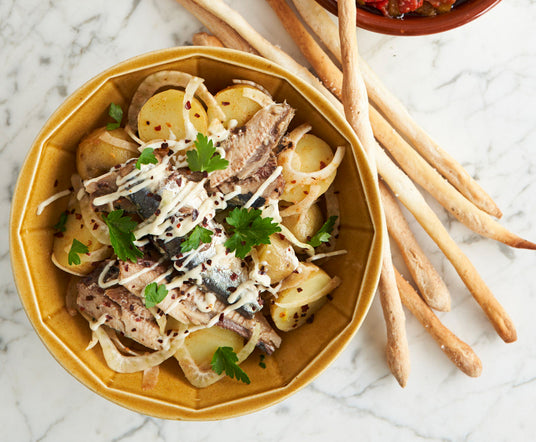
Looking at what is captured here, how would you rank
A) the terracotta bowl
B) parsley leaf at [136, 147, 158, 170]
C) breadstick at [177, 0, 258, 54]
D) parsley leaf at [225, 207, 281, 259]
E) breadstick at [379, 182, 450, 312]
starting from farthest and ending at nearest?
breadstick at [379, 182, 450, 312], breadstick at [177, 0, 258, 54], the terracotta bowl, parsley leaf at [225, 207, 281, 259], parsley leaf at [136, 147, 158, 170]

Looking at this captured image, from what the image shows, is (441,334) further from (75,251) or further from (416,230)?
(75,251)

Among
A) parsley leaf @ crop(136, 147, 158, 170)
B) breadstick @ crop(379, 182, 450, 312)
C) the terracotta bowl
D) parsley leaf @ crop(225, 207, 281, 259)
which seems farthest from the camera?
breadstick @ crop(379, 182, 450, 312)

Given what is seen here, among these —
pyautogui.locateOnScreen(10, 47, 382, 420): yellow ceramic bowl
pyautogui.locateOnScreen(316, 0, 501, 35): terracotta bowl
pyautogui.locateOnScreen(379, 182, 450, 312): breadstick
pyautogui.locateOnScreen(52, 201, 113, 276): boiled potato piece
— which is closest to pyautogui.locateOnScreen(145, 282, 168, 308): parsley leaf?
pyautogui.locateOnScreen(52, 201, 113, 276): boiled potato piece

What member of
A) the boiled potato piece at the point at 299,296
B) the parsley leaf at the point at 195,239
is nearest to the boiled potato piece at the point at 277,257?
the boiled potato piece at the point at 299,296

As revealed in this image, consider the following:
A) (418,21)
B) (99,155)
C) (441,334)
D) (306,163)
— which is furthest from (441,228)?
(99,155)

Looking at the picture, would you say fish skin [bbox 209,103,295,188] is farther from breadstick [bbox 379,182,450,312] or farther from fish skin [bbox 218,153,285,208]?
breadstick [bbox 379,182,450,312]

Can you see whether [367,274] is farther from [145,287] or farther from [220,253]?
[145,287]

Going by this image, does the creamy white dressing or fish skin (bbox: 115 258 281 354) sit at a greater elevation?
the creamy white dressing
